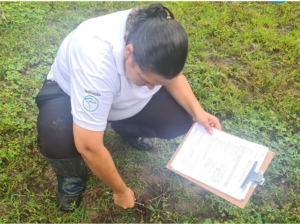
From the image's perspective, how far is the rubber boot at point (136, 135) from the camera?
176 cm

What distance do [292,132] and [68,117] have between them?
1.89 metres

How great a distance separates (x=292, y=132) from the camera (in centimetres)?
216

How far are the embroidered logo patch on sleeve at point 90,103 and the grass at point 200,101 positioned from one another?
2.93 feet

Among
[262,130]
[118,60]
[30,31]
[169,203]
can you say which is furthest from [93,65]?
[30,31]

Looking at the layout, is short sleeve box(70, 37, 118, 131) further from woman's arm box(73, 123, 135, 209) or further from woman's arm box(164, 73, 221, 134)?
woman's arm box(164, 73, 221, 134)

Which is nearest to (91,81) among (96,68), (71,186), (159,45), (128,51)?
(96,68)

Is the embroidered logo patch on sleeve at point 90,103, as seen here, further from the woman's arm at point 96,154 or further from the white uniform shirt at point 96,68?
the woman's arm at point 96,154

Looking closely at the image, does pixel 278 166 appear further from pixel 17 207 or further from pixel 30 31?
pixel 30 31

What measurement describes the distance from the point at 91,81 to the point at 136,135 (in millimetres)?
819

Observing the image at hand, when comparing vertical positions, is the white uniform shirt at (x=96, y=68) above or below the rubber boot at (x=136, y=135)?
above

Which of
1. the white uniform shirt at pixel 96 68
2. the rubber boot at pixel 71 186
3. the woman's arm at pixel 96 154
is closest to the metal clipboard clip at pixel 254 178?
the woman's arm at pixel 96 154

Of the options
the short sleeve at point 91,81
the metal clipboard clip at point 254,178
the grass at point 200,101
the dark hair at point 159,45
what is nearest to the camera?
the dark hair at point 159,45

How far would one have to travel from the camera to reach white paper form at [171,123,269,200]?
1.34 metres

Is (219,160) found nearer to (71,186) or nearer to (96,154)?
(96,154)
